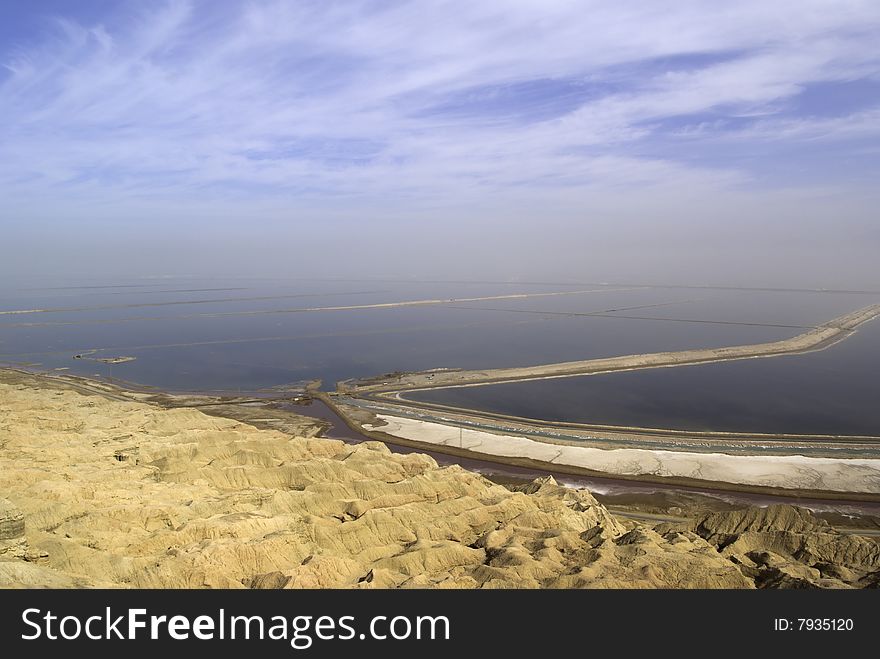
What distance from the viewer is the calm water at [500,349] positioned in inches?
2685

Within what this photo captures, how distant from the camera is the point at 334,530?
3069cm

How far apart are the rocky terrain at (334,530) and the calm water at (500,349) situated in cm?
2848

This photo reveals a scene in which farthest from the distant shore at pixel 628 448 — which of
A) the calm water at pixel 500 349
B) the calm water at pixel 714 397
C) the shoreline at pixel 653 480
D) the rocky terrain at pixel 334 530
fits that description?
the rocky terrain at pixel 334 530

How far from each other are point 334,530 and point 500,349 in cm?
8015

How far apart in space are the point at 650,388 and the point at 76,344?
107 meters

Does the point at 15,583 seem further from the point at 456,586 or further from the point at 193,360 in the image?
the point at 193,360

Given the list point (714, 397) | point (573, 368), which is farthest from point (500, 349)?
point (714, 397)

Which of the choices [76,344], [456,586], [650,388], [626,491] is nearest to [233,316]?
[76,344]

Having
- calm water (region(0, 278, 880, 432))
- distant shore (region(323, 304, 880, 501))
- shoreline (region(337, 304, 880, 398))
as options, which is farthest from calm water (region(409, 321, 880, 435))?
distant shore (region(323, 304, 880, 501))

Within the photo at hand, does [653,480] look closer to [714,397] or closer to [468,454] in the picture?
[468,454]

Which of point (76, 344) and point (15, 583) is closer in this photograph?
point (15, 583)

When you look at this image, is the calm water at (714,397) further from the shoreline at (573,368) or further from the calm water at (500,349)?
the shoreline at (573,368)

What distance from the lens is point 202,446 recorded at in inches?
1719
